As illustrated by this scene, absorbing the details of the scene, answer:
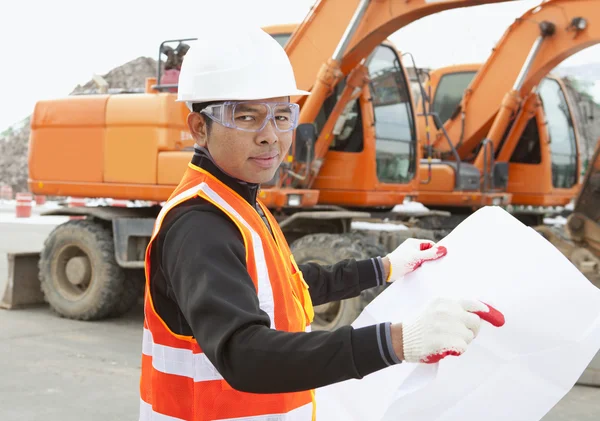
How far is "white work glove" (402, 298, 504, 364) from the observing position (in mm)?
1660

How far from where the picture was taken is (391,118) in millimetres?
8172

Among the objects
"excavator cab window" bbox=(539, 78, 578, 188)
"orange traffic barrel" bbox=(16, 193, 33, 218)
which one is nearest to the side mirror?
"excavator cab window" bbox=(539, 78, 578, 188)

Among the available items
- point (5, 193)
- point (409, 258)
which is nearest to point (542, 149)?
point (409, 258)

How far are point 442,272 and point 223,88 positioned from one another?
2.77 feet

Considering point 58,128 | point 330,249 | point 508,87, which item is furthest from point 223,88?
point 508,87

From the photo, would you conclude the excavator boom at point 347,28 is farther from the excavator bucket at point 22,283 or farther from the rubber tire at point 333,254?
the excavator bucket at point 22,283

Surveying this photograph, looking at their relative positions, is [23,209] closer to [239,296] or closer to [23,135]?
[23,135]

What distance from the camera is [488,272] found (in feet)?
7.23

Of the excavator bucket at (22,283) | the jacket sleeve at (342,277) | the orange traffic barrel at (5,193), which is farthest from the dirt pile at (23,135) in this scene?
the jacket sleeve at (342,277)

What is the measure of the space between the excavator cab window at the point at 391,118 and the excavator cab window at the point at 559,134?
3262mm

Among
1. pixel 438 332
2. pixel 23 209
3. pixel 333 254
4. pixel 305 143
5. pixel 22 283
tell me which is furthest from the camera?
pixel 23 209

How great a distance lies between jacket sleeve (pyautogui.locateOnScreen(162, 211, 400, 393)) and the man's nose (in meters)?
0.37

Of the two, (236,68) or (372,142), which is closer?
(236,68)

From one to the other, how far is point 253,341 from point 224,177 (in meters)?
0.55
